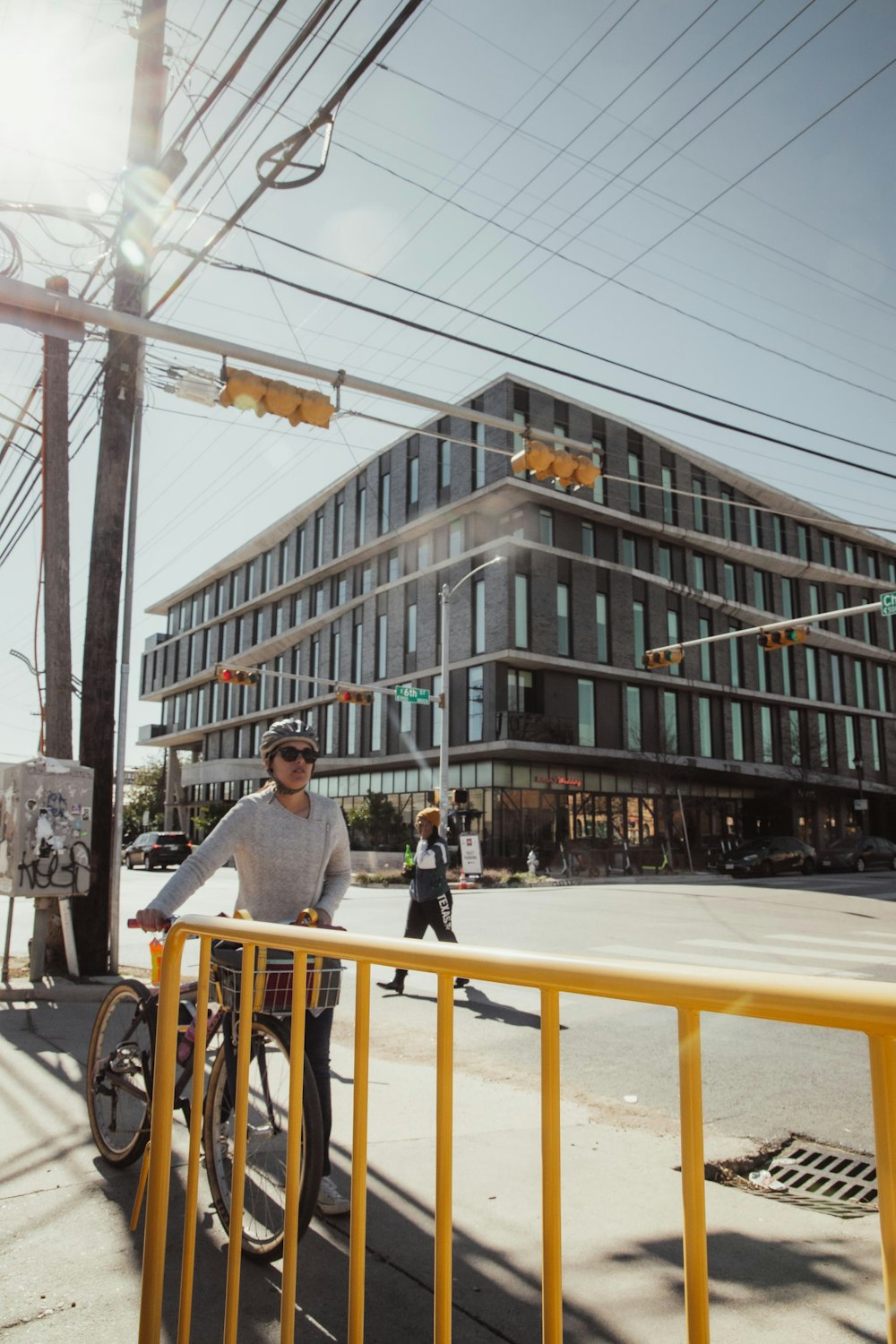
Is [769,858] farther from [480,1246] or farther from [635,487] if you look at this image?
[480,1246]

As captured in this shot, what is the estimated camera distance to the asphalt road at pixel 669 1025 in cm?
531

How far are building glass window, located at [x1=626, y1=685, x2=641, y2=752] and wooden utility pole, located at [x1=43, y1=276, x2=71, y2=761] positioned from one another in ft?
109

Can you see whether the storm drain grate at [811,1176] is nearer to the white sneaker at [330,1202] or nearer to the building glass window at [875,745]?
the white sneaker at [330,1202]

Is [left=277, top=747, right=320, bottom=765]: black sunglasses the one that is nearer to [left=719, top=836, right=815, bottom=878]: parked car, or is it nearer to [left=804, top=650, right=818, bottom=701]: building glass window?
[left=719, top=836, right=815, bottom=878]: parked car

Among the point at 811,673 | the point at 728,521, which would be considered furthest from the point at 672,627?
the point at 811,673

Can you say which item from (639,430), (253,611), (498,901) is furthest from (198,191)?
(253,611)

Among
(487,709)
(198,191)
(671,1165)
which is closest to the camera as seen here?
(671,1165)

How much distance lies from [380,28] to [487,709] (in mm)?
30968

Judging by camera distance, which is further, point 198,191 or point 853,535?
point 853,535

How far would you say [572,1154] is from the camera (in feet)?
14.4

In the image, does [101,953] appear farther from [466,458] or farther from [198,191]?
[466,458]

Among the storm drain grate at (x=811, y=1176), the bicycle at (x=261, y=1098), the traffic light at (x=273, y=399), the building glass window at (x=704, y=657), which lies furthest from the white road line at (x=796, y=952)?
the building glass window at (x=704, y=657)

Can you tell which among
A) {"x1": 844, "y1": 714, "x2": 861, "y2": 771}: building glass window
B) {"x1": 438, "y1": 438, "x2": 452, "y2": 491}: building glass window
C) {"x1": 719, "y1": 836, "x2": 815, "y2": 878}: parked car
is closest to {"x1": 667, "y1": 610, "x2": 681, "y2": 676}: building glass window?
{"x1": 719, "y1": 836, "x2": 815, "y2": 878}: parked car

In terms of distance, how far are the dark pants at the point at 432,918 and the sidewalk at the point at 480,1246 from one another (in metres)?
4.09
